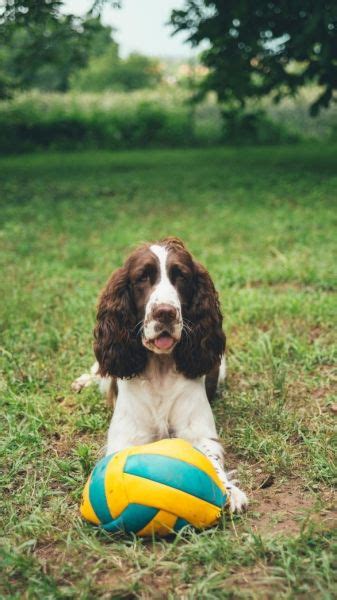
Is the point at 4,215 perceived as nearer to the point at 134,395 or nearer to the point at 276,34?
the point at 276,34

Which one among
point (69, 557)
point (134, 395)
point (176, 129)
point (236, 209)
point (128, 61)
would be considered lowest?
point (69, 557)

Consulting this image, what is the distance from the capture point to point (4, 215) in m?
10.4

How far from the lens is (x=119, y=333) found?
3.57 meters

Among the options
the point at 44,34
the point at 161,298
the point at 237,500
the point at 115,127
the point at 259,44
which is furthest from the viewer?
the point at 115,127

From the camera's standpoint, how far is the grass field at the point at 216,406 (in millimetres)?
2418

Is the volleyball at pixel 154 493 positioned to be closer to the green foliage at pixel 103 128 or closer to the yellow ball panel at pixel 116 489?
the yellow ball panel at pixel 116 489

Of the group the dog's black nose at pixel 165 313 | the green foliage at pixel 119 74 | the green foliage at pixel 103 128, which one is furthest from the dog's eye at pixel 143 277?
the green foliage at pixel 119 74

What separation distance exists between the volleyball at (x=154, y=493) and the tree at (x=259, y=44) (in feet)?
32.9

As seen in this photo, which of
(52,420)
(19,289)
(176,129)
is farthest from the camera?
(176,129)

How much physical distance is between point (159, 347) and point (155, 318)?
16cm

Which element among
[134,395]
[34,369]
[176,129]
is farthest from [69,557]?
[176,129]

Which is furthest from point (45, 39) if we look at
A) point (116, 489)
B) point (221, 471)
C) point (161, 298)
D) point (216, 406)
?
point (116, 489)

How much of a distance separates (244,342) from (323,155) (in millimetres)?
13429

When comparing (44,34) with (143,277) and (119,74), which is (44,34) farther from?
(119,74)
